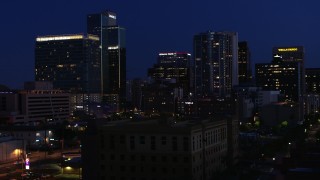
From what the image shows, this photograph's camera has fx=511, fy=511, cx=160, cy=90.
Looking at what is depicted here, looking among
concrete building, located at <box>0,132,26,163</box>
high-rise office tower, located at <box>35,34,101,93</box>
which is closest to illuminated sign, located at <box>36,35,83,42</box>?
high-rise office tower, located at <box>35,34,101,93</box>

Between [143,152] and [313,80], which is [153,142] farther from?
[313,80]

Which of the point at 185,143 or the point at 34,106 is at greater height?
the point at 185,143

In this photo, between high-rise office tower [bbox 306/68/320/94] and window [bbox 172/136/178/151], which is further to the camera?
high-rise office tower [bbox 306/68/320/94]

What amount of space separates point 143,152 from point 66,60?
4244 inches

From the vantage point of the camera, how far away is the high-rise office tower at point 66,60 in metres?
129

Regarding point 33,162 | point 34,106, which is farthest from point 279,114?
point 33,162

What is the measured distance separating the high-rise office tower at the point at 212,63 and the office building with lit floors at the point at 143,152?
10735 centimetres

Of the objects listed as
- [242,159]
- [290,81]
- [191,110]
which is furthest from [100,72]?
[242,159]

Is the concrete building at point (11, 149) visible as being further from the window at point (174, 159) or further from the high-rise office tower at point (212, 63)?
the high-rise office tower at point (212, 63)

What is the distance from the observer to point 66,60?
130 metres

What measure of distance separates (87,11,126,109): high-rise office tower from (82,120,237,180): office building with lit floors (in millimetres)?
121315

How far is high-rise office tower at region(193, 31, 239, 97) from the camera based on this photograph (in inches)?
5246

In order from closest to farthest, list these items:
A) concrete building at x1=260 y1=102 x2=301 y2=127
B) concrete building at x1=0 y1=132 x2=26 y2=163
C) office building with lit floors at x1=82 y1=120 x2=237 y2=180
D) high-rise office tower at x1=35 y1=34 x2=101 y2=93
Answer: office building with lit floors at x1=82 y1=120 x2=237 y2=180 < concrete building at x1=0 y1=132 x2=26 y2=163 < concrete building at x1=260 y1=102 x2=301 y2=127 < high-rise office tower at x1=35 y1=34 x2=101 y2=93

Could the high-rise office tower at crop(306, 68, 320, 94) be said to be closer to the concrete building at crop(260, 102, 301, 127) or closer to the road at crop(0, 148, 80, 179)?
the concrete building at crop(260, 102, 301, 127)
